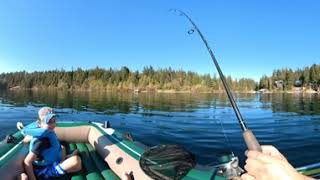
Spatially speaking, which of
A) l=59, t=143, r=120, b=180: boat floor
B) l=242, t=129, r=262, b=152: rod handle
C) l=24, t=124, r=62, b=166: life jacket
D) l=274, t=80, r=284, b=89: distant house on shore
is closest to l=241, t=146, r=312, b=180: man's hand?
l=242, t=129, r=262, b=152: rod handle

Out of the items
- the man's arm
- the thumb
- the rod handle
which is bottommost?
the man's arm

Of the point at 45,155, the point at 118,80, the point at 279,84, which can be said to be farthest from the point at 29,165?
the point at 279,84

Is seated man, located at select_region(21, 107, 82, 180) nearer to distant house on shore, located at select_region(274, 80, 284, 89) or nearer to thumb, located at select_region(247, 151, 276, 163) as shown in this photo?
thumb, located at select_region(247, 151, 276, 163)

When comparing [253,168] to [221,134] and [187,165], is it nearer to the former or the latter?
[187,165]

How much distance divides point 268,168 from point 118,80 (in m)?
133

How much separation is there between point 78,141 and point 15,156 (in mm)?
2627

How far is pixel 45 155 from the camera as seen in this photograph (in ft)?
18.2

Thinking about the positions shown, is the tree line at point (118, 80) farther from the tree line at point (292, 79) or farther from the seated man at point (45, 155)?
the seated man at point (45, 155)

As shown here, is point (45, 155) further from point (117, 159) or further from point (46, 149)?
point (117, 159)

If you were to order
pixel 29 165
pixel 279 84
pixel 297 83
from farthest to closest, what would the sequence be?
pixel 279 84
pixel 297 83
pixel 29 165

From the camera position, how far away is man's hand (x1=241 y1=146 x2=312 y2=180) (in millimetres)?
1392

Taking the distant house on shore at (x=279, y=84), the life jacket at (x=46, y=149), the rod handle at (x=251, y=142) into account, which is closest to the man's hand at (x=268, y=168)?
the rod handle at (x=251, y=142)

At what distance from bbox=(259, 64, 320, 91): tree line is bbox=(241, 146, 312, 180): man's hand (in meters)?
123

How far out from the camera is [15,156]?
5523 millimetres
